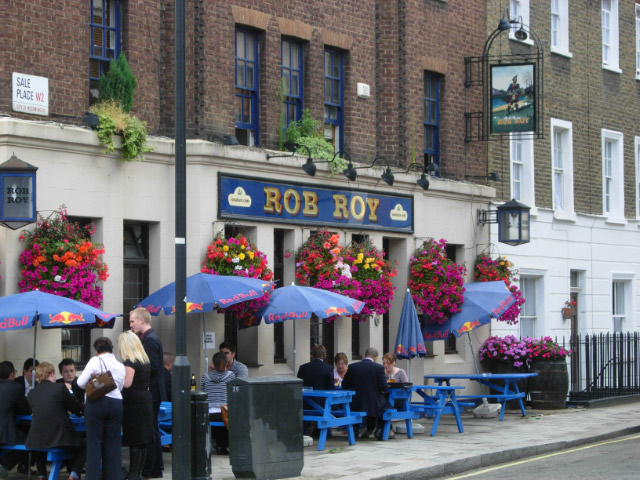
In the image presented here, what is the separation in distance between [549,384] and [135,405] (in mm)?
11899

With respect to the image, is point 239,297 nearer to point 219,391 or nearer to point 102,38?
point 219,391

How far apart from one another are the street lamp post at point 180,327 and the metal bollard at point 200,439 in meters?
0.26

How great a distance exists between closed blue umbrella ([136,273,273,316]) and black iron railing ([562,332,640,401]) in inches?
388

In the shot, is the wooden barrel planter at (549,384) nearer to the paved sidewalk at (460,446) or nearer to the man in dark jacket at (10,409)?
the paved sidewalk at (460,446)

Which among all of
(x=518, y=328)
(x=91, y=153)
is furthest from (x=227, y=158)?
(x=518, y=328)

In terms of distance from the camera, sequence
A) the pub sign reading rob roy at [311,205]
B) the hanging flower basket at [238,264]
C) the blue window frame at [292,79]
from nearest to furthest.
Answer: the hanging flower basket at [238,264], the pub sign reading rob roy at [311,205], the blue window frame at [292,79]

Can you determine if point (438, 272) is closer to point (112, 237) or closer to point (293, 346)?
point (293, 346)

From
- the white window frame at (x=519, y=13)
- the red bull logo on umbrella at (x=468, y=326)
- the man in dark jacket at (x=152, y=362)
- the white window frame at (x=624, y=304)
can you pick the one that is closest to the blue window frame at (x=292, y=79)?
the red bull logo on umbrella at (x=468, y=326)

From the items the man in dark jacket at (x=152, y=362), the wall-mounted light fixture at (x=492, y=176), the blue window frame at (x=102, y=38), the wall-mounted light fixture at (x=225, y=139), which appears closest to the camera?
the man in dark jacket at (x=152, y=362)

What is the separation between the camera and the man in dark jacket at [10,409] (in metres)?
13.5

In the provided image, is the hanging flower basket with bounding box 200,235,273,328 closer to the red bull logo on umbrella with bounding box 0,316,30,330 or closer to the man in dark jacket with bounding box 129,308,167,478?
the man in dark jacket with bounding box 129,308,167,478

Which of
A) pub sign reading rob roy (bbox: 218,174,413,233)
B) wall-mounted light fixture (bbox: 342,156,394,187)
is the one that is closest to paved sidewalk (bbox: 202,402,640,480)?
pub sign reading rob roy (bbox: 218,174,413,233)

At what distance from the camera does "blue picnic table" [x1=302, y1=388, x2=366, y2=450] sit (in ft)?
52.9

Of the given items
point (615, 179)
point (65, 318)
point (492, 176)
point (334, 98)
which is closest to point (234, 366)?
point (65, 318)
